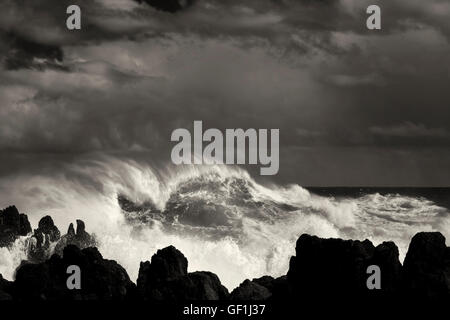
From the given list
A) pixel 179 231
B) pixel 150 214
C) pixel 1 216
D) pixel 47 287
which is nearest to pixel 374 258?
pixel 47 287

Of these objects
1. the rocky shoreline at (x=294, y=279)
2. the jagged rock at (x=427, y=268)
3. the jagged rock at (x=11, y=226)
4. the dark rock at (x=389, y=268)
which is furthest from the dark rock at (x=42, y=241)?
the jagged rock at (x=427, y=268)

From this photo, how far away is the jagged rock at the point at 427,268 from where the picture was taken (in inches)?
2441

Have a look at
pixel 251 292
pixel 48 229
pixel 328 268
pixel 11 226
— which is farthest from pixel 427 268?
pixel 48 229

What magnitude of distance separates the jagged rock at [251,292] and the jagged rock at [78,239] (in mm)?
45114

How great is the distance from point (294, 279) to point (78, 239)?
56716 millimetres

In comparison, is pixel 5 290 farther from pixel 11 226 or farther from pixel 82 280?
pixel 11 226

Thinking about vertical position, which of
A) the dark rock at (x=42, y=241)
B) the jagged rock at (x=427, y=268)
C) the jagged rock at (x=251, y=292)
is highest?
the dark rock at (x=42, y=241)

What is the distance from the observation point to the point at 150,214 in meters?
147

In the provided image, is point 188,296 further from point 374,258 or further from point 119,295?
point 374,258

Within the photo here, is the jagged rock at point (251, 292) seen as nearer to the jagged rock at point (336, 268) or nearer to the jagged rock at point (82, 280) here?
the jagged rock at point (336, 268)

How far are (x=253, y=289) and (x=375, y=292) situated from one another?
8.72m

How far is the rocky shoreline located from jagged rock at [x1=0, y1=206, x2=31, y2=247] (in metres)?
31.7

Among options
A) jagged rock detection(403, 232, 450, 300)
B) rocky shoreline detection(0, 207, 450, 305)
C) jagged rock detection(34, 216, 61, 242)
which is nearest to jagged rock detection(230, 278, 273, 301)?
rocky shoreline detection(0, 207, 450, 305)

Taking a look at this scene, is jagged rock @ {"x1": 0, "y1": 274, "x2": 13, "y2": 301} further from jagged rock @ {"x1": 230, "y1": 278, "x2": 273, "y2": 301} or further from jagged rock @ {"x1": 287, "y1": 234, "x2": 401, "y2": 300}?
jagged rock @ {"x1": 287, "y1": 234, "x2": 401, "y2": 300}
